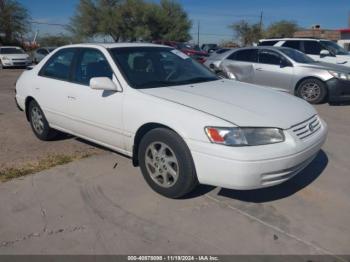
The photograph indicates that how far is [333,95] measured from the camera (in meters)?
8.49

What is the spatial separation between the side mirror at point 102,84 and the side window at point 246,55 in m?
6.56

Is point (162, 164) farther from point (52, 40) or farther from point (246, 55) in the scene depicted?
point (52, 40)

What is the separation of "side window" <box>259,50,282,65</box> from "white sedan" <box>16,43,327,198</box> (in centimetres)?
512

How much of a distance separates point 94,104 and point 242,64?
20.7 ft

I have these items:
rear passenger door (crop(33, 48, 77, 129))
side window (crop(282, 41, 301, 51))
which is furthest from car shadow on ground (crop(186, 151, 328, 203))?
side window (crop(282, 41, 301, 51))

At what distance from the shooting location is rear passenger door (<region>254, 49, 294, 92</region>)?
902cm

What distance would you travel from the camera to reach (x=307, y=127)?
11.4 ft

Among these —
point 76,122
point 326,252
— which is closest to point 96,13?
point 76,122

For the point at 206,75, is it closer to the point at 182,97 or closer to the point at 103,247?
the point at 182,97

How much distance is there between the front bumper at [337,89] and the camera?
843 cm

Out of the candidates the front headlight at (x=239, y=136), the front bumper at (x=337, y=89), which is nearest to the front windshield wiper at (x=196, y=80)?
the front headlight at (x=239, y=136)

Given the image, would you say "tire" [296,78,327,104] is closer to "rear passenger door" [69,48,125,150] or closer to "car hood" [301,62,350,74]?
"car hood" [301,62,350,74]

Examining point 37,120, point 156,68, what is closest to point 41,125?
point 37,120

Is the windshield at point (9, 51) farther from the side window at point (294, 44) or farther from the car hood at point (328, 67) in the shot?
the car hood at point (328, 67)
